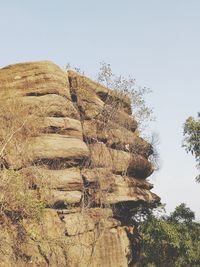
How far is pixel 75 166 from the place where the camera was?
1052 inches

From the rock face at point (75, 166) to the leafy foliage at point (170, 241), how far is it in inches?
63.0

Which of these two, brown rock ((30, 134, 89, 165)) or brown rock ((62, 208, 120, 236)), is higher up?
brown rock ((30, 134, 89, 165))

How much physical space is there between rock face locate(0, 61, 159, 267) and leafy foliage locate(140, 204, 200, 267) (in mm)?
1601

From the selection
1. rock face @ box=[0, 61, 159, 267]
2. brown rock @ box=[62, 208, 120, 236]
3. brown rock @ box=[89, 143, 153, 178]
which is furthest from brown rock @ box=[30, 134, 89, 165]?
brown rock @ box=[62, 208, 120, 236]

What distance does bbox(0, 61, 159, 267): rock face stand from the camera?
23.8 m

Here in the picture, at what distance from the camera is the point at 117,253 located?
2700 centimetres

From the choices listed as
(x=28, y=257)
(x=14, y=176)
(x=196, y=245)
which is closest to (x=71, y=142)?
(x=14, y=176)

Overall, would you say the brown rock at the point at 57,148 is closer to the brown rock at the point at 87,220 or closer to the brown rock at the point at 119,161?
the brown rock at the point at 119,161

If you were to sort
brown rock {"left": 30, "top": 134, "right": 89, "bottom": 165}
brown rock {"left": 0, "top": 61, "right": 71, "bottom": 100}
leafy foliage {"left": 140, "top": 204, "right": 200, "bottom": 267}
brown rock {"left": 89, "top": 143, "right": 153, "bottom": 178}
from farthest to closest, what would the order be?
leafy foliage {"left": 140, "top": 204, "right": 200, "bottom": 267}
brown rock {"left": 89, "top": 143, "right": 153, "bottom": 178}
brown rock {"left": 0, "top": 61, "right": 71, "bottom": 100}
brown rock {"left": 30, "top": 134, "right": 89, "bottom": 165}

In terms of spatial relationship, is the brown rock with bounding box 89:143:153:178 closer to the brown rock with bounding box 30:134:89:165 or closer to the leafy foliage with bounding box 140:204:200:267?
the brown rock with bounding box 30:134:89:165

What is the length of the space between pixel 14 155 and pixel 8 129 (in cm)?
159

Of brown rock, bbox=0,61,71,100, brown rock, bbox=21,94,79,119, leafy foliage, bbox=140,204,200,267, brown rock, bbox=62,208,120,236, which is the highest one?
brown rock, bbox=0,61,71,100

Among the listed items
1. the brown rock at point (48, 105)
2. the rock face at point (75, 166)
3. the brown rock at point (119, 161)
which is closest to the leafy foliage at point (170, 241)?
the rock face at point (75, 166)

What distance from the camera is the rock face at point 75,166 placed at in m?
23.8
